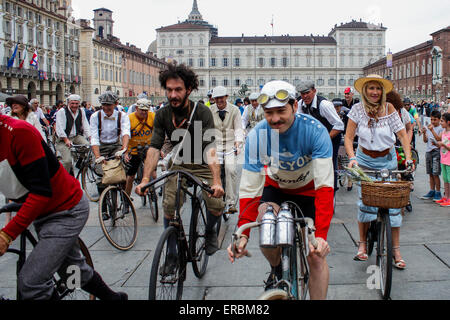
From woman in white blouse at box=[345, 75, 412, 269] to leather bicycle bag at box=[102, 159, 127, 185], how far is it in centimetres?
290

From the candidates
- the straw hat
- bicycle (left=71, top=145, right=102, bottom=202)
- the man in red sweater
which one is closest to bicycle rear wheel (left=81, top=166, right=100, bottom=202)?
bicycle (left=71, top=145, right=102, bottom=202)

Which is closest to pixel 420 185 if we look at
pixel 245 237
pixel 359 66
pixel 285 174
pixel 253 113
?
pixel 253 113

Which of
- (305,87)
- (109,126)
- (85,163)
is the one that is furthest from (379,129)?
(85,163)

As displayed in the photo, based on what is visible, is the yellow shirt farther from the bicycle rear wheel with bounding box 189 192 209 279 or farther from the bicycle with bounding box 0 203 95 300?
the bicycle with bounding box 0 203 95 300

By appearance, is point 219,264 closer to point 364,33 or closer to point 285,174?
point 285,174

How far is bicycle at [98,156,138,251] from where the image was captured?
5770mm

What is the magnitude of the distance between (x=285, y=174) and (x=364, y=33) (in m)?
121

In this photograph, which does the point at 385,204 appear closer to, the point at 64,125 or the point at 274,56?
the point at 64,125

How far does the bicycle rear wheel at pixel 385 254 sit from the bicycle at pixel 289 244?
1215 mm

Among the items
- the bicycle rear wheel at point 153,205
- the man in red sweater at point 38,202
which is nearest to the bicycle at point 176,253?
the man in red sweater at point 38,202

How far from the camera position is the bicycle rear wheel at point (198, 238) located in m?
4.24

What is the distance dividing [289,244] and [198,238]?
202 centimetres

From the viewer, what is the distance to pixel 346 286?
422cm

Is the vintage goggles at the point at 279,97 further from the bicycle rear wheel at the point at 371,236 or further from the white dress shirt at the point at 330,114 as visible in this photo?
the white dress shirt at the point at 330,114
